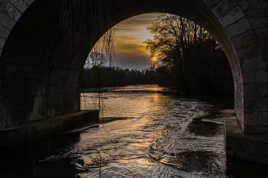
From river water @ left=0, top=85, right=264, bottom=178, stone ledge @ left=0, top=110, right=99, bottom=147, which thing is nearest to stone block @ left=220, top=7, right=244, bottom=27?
river water @ left=0, top=85, right=264, bottom=178

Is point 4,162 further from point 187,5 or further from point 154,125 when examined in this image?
point 187,5

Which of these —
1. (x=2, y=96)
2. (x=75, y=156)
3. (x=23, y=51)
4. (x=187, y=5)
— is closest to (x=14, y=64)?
(x=23, y=51)

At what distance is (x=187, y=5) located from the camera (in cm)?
602

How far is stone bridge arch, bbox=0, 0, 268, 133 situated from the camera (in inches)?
163

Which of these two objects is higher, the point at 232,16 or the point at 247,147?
the point at 232,16

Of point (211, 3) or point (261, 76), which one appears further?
point (211, 3)

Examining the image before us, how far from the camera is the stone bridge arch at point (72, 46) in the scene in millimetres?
4133

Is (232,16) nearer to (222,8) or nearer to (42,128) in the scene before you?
(222,8)

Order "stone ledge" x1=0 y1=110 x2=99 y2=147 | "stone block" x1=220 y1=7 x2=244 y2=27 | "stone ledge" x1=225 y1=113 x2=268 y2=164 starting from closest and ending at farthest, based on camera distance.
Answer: "stone ledge" x1=225 y1=113 x2=268 y2=164 → "stone block" x1=220 y1=7 x2=244 y2=27 → "stone ledge" x1=0 y1=110 x2=99 y2=147

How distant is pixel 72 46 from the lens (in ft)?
25.1

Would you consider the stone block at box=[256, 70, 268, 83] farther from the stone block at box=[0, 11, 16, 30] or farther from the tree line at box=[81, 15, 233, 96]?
the tree line at box=[81, 15, 233, 96]

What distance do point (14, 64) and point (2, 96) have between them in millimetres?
910

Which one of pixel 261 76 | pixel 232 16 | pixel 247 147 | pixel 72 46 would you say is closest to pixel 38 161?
pixel 72 46

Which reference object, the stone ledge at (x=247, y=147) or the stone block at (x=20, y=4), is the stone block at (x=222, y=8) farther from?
the stone block at (x=20, y=4)
